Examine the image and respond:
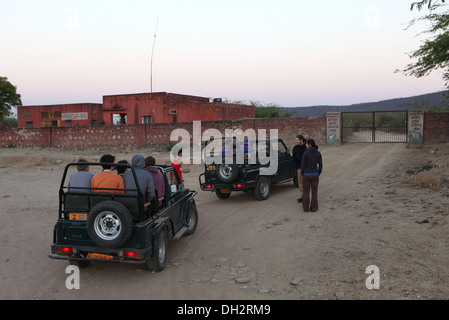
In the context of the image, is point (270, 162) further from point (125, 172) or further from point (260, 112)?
point (260, 112)

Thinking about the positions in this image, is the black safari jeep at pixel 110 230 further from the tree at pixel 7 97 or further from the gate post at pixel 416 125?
the tree at pixel 7 97

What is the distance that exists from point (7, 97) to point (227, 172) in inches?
1555

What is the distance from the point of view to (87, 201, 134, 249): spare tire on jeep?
5410mm

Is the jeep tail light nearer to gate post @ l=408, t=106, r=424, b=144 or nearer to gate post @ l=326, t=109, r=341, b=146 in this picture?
gate post @ l=326, t=109, r=341, b=146

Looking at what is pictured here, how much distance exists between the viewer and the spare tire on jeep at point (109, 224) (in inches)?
213

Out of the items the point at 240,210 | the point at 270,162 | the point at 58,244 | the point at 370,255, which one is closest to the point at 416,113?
the point at 270,162

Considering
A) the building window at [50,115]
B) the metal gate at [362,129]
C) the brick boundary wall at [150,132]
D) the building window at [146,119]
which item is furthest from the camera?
the building window at [50,115]

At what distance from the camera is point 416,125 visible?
67.2 feet

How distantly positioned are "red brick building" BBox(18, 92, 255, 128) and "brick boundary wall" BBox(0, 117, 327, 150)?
4260 millimetres

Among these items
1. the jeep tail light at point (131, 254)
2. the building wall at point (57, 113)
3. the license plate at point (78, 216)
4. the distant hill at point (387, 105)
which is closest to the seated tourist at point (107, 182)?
the license plate at point (78, 216)

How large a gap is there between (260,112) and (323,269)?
1537 inches

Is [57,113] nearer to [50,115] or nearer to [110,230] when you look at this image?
[50,115]

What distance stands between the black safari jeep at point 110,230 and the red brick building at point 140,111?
2517 cm

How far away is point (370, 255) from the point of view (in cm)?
620
